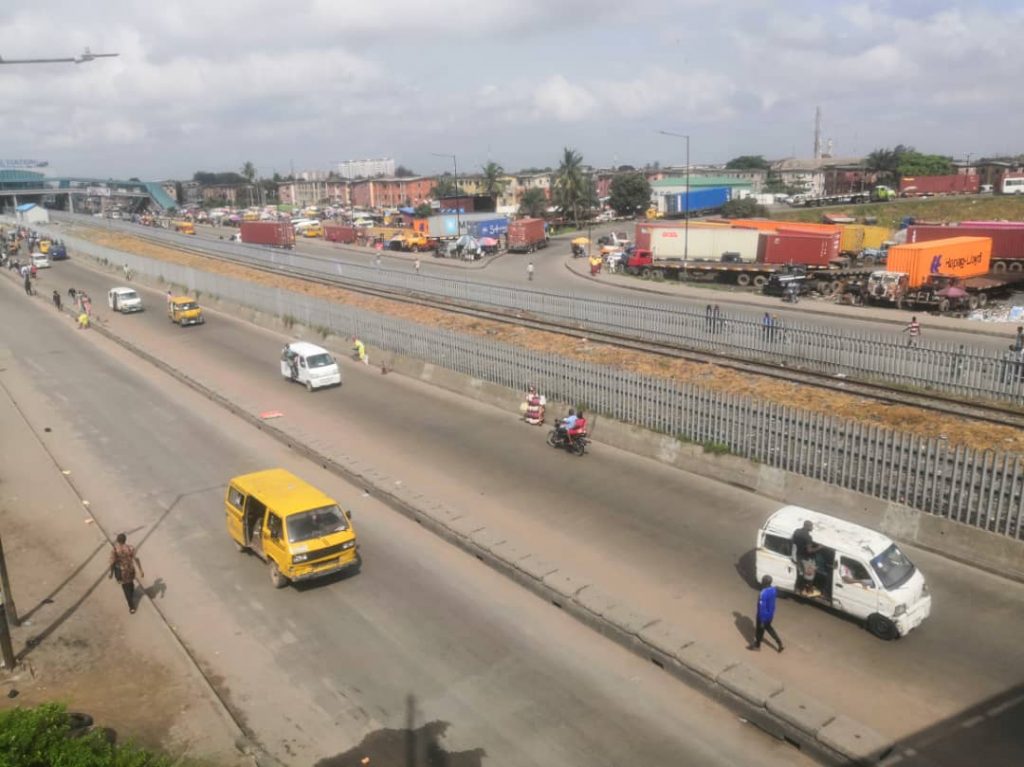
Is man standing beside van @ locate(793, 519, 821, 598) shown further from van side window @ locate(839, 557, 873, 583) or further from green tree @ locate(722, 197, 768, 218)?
green tree @ locate(722, 197, 768, 218)

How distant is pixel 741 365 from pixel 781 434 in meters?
9.29

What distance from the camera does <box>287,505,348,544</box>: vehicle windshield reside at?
42.1 feet

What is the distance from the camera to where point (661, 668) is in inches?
420

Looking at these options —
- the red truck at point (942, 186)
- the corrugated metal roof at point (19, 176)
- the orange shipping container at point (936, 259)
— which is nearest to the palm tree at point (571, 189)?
the red truck at point (942, 186)

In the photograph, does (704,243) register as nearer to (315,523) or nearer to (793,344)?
(793,344)

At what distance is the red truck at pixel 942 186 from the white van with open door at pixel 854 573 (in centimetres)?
11050

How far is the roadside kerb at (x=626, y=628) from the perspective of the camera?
29.1 feet

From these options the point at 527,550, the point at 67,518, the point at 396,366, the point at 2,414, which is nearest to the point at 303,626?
the point at 527,550

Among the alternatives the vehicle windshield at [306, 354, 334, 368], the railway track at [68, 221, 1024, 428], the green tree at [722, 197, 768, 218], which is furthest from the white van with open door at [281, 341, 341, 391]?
the green tree at [722, 197, 768, 218]

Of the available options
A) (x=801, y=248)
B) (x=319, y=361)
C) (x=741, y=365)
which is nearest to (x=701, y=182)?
(x=801, y=248)

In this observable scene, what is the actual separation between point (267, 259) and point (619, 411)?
4891 centimetres

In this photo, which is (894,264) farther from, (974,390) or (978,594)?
(978,594)

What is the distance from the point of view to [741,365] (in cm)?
2469

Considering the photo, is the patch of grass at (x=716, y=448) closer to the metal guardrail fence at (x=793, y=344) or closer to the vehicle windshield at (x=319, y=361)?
the metal guardrail fence at (x=793, y=344)
